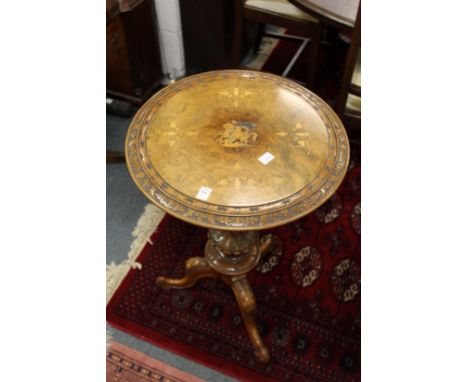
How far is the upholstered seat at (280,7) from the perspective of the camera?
243 centimetres

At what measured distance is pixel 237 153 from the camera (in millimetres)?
1353

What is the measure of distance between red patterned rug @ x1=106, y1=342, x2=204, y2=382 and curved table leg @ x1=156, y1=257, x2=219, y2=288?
1.08 feet

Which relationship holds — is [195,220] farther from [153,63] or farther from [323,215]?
[153,63]

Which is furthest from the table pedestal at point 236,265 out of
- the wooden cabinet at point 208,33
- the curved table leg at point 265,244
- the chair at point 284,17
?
the wooden cabinet at point 208,33

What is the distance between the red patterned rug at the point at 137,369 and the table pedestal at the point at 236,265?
300mm

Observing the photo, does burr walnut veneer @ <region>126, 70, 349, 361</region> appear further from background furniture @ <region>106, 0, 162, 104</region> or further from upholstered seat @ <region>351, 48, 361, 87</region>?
background furniture @ <region>106, 0, 162, 104</region>

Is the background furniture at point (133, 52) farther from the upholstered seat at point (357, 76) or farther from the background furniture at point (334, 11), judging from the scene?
the upholstered seat at point (357, 76)

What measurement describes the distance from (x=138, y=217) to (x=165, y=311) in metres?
0.59

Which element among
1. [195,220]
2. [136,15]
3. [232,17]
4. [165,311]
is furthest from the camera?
[232,17]

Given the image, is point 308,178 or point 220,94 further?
point 220,94

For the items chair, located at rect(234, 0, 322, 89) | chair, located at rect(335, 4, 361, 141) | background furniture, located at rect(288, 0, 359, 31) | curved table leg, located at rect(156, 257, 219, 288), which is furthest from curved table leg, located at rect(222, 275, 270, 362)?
chair, located at rect(234, 0, 322, 89)

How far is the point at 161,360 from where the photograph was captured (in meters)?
1.74

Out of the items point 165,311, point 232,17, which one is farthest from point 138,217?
point 232,17

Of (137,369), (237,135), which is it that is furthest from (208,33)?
(137,369)
